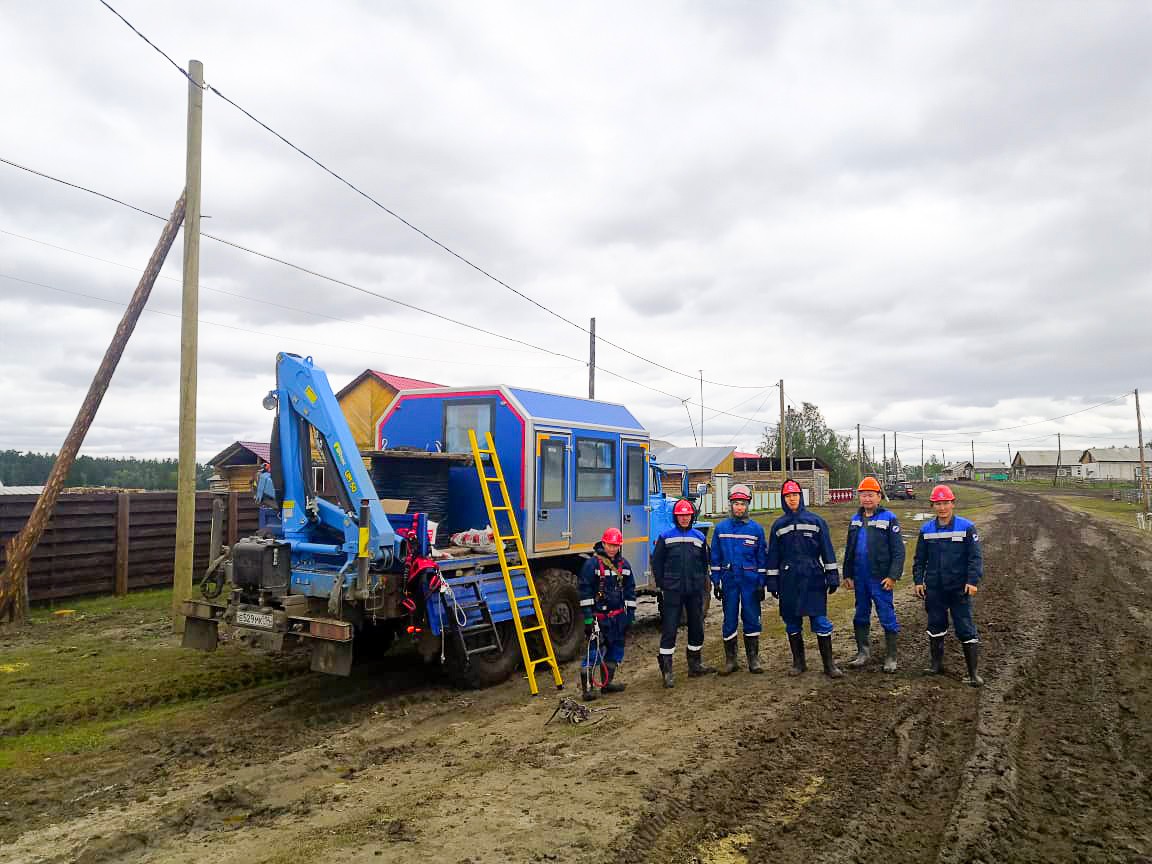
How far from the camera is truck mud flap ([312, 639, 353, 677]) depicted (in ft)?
21.2

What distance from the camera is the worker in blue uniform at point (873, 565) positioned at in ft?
25.6

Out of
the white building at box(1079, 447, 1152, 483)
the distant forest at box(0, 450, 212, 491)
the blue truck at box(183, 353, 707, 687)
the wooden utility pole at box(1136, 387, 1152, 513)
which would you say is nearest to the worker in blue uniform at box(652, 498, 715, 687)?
the blue truck at box(183, 353, 707, 687)

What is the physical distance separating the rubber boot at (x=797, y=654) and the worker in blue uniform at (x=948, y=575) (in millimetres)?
1199

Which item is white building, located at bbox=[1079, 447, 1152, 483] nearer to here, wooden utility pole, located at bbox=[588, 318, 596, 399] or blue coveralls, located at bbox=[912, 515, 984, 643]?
wooden utility pole, located at bbox=[588, 318, 596, 399]

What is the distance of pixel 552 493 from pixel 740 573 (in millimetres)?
2190

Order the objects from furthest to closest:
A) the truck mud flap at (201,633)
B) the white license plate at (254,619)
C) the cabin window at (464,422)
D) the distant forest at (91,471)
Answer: the distant forest at (91,471), the cabin window at (464,422), the truck mud flap at (201,633), the white license plate at (254,619)

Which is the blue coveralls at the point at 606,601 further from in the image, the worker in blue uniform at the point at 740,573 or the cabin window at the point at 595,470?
the cabin window at the point at 595,470

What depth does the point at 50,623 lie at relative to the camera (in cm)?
1133

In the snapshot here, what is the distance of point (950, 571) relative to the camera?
24.6 ft

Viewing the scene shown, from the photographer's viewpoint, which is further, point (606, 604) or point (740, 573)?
point (740, 573)

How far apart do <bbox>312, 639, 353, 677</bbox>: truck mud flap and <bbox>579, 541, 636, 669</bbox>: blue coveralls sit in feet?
7.18

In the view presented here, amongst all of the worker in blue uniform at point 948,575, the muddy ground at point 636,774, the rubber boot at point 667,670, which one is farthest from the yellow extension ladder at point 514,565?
the worker in blue uniform at point 948,575

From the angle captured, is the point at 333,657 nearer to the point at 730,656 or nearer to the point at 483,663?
the point at 483,663

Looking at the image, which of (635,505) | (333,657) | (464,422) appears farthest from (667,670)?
(464,422)
